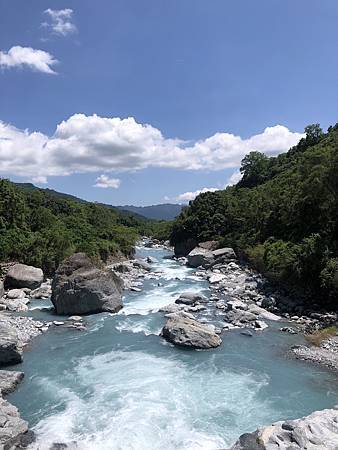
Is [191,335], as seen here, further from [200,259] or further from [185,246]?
[185,246]

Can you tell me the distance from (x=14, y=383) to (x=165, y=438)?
8.59 m

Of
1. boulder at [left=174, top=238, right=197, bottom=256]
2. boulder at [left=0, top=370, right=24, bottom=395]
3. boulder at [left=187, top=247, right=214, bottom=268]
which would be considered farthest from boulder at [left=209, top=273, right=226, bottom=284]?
boulder at [left=0, top=370, right=24, bottom=395]

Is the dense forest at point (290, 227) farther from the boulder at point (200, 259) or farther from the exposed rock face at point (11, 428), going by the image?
the exposed rock face at point (11, 428)

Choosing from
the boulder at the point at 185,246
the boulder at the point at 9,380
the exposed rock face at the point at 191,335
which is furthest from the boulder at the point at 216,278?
the boulder at the point at 9,380

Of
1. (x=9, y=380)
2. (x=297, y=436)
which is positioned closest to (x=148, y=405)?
(x=297, y=436)

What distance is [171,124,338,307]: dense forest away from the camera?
115 ft

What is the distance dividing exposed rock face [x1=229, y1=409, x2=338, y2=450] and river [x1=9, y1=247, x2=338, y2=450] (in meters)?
1.36

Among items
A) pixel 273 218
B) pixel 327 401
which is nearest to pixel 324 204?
pixel 273 218

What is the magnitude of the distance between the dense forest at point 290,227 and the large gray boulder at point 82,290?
16420 millimetres

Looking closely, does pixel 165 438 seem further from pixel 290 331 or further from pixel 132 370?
pixel 290 331

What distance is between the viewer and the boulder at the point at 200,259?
58562 millimetres

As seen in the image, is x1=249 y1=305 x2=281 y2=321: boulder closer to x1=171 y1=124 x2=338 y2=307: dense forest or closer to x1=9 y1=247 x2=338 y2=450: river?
x1=9 y1=247 x2=338 y2=450: river

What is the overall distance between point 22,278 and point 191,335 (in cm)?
2092

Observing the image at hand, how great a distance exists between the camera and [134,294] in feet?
132
